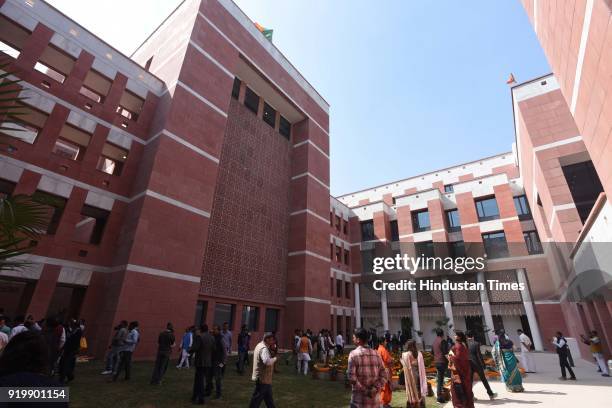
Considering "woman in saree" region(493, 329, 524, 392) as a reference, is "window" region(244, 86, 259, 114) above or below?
above

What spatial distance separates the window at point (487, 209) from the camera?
92.6 ft

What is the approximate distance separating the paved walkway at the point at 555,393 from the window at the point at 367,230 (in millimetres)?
23087

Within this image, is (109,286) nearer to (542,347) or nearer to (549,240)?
(549,240)

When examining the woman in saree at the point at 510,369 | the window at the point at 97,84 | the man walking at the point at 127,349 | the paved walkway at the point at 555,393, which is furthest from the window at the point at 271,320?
the window at the point at 97,84

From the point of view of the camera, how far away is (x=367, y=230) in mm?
34844

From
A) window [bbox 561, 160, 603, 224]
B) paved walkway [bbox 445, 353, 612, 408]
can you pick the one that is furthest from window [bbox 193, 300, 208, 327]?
window [bbox 561, 160, 603, 224]

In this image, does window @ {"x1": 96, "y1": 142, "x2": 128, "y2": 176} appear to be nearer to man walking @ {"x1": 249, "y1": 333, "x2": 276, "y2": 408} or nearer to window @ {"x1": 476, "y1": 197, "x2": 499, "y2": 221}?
man walking @ {"x1": 249, "y1": 333, "x2": 276, "y2": 408}

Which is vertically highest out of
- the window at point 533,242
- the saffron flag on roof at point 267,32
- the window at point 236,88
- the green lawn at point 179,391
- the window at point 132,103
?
the saffron flag on roof at point 267,32

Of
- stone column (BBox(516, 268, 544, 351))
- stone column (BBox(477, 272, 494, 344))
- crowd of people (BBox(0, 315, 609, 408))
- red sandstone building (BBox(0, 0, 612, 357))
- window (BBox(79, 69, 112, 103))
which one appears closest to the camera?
crowd of people (BBox(0, 315, 609, 408))

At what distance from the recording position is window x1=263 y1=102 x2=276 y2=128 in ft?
83.8

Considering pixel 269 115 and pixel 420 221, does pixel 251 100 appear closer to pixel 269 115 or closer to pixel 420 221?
pixel 269 115

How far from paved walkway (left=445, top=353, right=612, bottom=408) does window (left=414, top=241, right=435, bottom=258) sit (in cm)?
1861

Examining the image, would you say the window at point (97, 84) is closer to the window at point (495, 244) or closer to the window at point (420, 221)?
the window at point (420, 221)

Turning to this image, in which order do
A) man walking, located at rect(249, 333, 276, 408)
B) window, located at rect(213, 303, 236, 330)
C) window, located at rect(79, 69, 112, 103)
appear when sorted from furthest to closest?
1. window, located at rect(213, 303, 236, 330)
2. window, located at rect(79, 69, 112, 103)
3. man walking, located at rect(249, 333, 276, 408)
